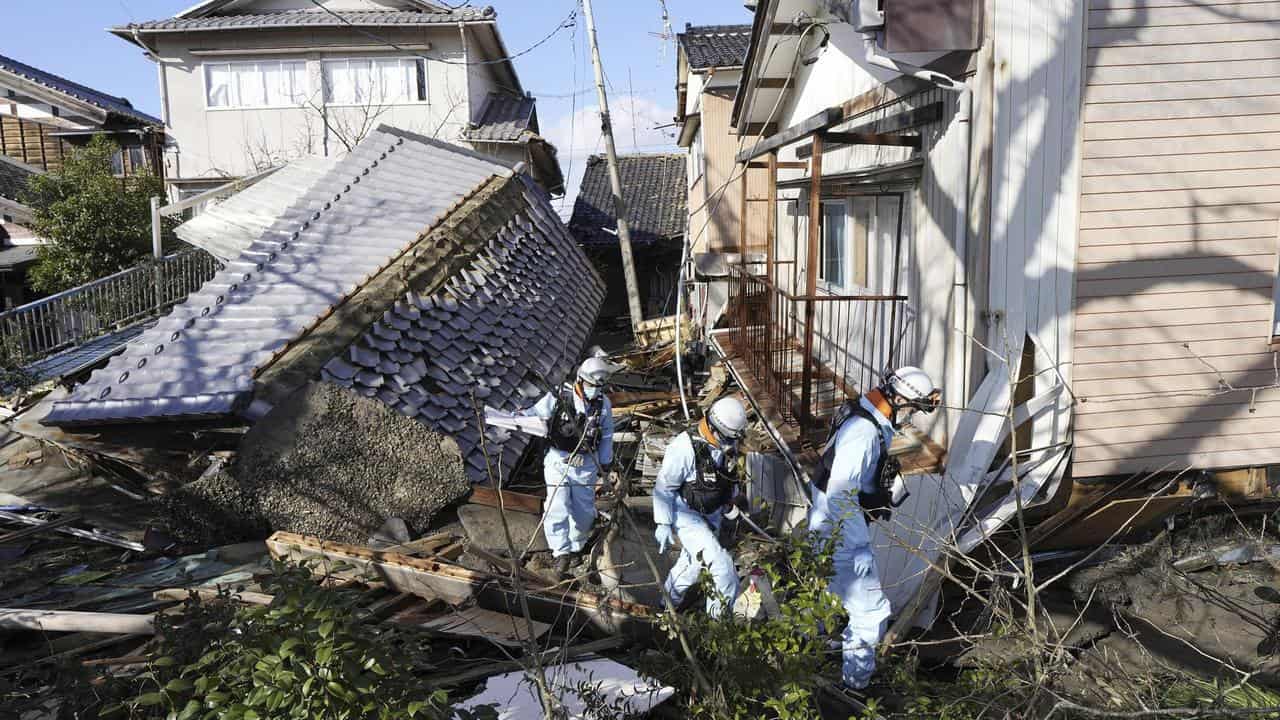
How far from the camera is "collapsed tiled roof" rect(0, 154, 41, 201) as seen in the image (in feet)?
65.0

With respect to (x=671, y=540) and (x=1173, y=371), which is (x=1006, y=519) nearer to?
(x=1173, y=371)

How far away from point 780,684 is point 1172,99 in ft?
13.1

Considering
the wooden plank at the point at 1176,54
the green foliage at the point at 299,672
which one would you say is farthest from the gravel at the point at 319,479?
the wooden plank at the point at 1176,54

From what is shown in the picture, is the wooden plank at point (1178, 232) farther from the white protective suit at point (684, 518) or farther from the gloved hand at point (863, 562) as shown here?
the white protective suit at point (684, 518)

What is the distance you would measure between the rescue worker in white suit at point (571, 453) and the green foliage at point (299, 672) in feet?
11.7

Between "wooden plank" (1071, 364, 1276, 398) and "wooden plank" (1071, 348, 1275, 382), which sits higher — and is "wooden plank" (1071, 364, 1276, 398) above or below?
below

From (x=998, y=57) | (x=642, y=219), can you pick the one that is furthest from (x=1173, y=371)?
(x=642, y=219)

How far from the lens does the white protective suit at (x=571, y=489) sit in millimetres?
6758

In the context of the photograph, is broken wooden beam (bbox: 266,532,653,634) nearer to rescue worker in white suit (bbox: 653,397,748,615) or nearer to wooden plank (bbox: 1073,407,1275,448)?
rescue worker in white suit (bbox: 653,397,748,615)

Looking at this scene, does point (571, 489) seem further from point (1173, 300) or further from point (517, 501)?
point (1173, 300)

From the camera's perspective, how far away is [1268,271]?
4.88 m

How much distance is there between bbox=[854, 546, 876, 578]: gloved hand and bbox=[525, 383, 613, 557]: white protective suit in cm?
243

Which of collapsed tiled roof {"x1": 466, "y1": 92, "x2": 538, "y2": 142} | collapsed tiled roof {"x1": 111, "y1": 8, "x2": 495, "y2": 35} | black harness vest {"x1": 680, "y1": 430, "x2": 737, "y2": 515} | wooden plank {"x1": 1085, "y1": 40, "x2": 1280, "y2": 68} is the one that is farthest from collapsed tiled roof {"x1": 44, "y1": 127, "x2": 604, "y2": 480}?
collapsed tiled roof {"x1": 111, "y1": 8, "x2": 495, "y2": 35}

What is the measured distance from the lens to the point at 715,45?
1944 cm
